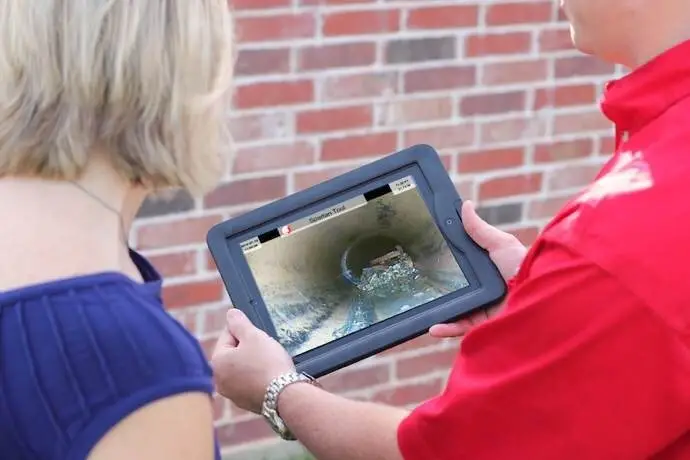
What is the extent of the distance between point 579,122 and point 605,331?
5.31 ft

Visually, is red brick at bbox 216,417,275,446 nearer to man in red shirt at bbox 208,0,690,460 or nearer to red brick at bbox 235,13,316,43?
red brick at bbox 235,13,316,43

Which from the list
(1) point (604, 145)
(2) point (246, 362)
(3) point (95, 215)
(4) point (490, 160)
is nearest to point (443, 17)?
(4) point (490, 160)

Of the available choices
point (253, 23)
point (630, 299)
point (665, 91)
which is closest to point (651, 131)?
point (665, 91)

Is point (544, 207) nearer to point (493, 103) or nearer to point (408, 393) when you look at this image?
point (493, 103)

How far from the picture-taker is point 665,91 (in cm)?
93

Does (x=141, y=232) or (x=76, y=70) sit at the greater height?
(x=76, y=70)

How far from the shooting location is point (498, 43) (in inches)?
87.6

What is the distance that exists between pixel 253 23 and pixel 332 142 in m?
0.31

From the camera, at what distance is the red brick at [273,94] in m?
1.98

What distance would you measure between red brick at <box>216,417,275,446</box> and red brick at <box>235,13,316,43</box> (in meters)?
0.82

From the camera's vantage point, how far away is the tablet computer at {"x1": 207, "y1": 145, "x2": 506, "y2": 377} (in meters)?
1.24

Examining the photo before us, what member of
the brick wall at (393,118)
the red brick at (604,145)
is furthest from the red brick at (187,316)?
the red brick at (604,145)

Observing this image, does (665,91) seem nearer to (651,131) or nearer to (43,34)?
(651,131)

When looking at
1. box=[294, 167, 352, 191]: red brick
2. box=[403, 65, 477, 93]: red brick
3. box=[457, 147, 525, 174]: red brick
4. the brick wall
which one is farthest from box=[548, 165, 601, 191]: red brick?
box=[294, 167, 352, 191]: red brick
